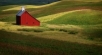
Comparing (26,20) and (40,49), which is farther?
(26,20)

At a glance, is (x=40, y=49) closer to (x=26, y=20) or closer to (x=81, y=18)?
(x=26, y=20)

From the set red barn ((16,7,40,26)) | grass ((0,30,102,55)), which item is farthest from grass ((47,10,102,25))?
grass ((0,30,102,55))

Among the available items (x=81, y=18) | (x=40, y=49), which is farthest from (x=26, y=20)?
(x=40, y=49)

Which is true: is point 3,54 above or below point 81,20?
above

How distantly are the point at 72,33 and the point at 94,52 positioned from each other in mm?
21135

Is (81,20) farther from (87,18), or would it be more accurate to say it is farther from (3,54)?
(3,54)

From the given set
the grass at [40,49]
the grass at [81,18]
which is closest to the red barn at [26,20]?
the grass at [81,18]

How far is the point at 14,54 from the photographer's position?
21047 mm

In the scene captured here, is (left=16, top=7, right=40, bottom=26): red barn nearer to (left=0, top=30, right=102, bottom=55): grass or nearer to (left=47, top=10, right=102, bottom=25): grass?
(left=47, top=10, right=102, bottom=25): grass

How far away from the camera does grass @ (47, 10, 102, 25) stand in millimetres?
66500

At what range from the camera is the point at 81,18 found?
69.1 m

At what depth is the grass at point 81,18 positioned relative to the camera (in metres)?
66.5

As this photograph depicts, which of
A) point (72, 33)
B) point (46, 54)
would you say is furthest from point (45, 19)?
point (46, 54)

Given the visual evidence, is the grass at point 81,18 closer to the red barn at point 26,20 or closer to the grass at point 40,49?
the red barn at point 26,20
